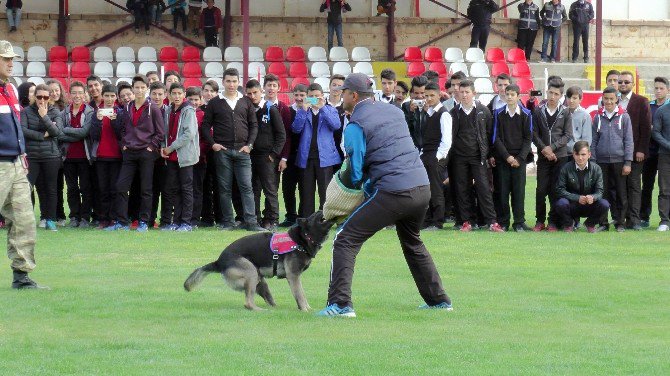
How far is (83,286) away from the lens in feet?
37.9

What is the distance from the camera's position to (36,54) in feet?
111

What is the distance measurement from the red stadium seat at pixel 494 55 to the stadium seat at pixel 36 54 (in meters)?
12.5

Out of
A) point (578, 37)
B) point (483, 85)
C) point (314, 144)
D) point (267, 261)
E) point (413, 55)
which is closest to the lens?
point (267, 261)

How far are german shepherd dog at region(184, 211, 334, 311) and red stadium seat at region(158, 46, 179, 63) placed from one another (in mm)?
24838

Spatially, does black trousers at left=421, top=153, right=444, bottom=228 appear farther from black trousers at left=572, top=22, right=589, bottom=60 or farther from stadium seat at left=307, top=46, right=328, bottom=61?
black trousers at left=572, top=22, right=589, bottom=60

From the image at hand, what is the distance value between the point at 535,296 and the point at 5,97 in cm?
508

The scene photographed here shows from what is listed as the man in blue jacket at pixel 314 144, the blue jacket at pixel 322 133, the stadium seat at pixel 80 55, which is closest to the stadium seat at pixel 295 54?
the stadium seat at pixel 80 55

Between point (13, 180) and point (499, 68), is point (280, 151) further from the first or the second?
point (499, 68)

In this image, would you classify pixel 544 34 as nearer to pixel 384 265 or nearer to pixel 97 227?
pixel 97 227

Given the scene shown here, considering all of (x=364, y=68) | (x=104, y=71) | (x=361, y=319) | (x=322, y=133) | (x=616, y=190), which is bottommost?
(x=361, y=319)

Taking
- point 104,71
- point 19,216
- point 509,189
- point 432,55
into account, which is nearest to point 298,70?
point 432,55

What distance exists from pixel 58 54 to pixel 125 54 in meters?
1.84

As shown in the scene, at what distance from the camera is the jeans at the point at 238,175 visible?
16.9 meters

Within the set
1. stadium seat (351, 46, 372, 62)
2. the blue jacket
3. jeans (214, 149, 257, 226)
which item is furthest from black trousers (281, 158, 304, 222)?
stadium seat (351, 46, 372, 62)
